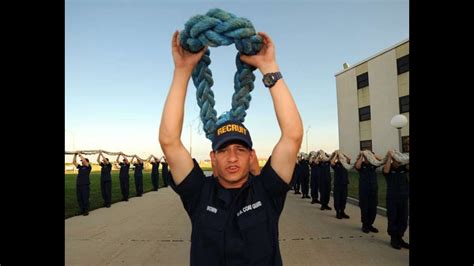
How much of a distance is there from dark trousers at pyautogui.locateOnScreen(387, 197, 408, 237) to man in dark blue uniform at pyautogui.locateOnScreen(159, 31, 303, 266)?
17.2 feet

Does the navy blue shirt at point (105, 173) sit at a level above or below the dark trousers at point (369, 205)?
above

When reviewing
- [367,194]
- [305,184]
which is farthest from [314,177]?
[367,194]

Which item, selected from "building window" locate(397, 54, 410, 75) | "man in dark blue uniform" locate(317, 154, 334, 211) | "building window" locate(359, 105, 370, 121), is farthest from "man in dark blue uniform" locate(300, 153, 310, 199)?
"building window" locate(359, 105, 370, 121)

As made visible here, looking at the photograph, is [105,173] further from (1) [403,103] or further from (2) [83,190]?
(1) [403,103]

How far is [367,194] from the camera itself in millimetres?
7559

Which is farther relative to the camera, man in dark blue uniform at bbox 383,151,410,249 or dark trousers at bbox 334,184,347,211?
dark trousers at bbox 334,184,347,211

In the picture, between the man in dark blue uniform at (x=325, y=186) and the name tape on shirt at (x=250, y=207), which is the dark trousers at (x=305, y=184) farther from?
the name tape on shirt at (x=250, y=207)

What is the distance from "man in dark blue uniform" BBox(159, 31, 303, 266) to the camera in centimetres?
179

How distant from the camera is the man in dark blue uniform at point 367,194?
24.4 ft

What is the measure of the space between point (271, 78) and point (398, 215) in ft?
18.7

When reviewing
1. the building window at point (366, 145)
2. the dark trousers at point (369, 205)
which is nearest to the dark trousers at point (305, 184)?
the dark trousers at point (369, 205)

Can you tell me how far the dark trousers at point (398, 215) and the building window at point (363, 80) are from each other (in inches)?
920

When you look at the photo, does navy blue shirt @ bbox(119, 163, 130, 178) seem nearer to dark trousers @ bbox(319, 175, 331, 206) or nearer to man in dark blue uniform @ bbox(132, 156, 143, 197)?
man in dark blue uniform @ bbox(132, 156, 143, 197)

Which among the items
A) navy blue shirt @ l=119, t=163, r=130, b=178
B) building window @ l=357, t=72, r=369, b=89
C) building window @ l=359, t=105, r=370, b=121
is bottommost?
navy blue shirt @ l=119, t=163, r=130, b=178
